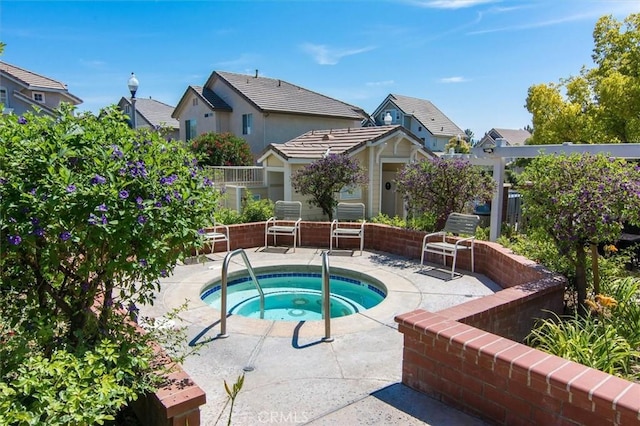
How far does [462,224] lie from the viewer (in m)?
8.60

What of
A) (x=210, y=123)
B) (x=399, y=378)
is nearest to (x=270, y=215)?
(x=399, y=378)

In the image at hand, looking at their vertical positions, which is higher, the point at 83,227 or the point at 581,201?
the point at 581,201

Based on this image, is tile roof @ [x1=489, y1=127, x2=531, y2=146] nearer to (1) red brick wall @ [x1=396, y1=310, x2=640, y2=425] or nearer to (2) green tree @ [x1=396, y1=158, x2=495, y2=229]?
(2) green tree @ [x1=396, y1=158, x2=495, y2=229]

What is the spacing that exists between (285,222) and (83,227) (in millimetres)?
8047

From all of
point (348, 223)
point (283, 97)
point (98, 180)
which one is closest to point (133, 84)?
point (348, 223)

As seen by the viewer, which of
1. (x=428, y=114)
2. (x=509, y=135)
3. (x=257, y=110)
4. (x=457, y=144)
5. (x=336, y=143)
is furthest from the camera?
(x=509, y=135)

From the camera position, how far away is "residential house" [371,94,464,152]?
39.6 metres

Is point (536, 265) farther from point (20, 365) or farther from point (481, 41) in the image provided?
point (481, 41)

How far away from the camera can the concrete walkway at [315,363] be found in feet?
11.1

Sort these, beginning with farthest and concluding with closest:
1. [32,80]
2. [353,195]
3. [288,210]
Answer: [32,80], [353,195], [288,210]

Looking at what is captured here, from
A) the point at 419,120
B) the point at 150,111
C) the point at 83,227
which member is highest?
the point at 150,111

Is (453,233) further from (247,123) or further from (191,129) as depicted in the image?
(191,129)

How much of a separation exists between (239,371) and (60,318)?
6.32 feet

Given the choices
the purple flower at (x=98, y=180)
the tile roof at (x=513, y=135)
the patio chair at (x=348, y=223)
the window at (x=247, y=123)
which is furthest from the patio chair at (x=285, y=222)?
the tile roof at (x=513, y=135)
